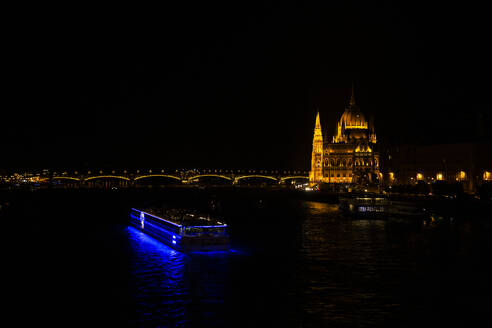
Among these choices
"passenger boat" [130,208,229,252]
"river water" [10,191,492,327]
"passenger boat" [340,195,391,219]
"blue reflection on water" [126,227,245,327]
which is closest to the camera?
"blue reflection on water" [126,227,245,327]

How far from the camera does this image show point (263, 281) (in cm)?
3269

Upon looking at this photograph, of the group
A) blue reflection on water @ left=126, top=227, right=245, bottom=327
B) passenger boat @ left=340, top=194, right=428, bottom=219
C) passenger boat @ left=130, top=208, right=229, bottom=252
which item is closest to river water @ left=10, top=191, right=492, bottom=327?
blue reflection on water @ left=126, top=227, right=245, bottom=327

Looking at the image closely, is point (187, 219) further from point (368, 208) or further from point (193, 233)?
point (368, 208)

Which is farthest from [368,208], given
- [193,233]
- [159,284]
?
[159,284]

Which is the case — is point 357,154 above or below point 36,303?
above

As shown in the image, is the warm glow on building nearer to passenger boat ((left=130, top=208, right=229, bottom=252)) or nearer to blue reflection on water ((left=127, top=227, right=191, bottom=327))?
passenger boat ((left=130, top=208, right=229, bottom=252))

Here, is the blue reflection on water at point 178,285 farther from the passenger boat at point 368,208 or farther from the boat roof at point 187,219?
the passenger boat at point 368,208

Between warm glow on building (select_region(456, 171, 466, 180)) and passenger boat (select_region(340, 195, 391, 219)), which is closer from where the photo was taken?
passenger boat (select_region(340, 195, 391, 219))

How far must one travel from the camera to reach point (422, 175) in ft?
473

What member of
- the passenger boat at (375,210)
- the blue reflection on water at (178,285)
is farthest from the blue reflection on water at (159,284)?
the passenger boat at (375,210)

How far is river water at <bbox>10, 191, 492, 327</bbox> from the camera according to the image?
1000 inches

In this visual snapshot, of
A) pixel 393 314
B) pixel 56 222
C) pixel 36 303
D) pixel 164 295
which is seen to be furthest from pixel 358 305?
pixel 56 222

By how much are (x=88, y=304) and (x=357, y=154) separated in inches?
6960

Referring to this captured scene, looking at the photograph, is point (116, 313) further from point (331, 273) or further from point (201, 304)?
point (331, 273)
